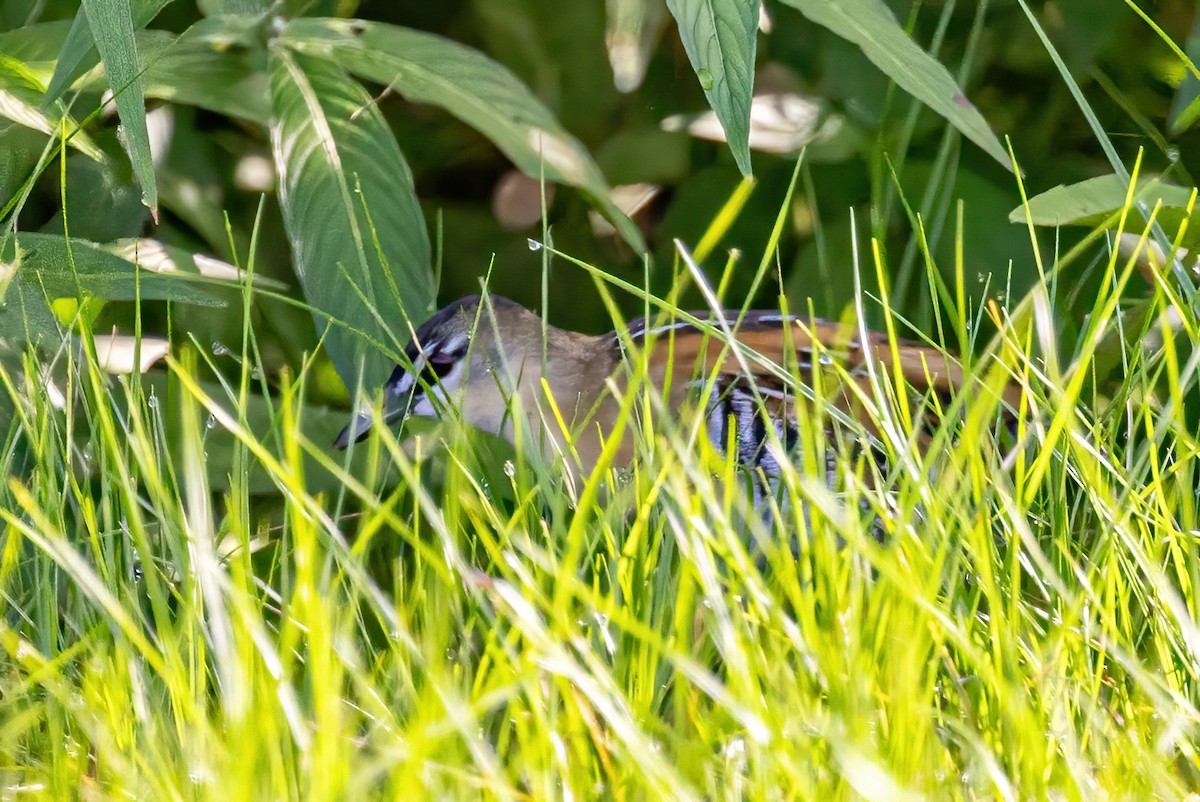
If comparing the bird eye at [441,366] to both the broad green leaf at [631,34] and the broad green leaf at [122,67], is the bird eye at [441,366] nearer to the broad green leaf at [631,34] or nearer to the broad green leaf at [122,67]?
the broad green leaf at [631,34]

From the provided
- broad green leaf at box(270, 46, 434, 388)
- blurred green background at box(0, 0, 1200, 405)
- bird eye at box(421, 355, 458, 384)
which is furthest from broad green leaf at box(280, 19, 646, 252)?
bird eye at box(421, 355, 458, 384)

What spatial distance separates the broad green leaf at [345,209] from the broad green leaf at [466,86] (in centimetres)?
3

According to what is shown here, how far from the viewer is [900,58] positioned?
1362 mm

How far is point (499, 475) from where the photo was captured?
182cm

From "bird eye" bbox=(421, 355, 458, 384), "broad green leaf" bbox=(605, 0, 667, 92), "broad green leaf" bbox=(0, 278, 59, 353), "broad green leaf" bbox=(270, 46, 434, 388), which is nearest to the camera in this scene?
"broad green leaf" bbox=(0, 278, 59, 353)

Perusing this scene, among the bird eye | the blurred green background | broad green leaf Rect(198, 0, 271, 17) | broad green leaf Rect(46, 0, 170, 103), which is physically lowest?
the bird eye

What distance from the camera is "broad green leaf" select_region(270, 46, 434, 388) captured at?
1563mm

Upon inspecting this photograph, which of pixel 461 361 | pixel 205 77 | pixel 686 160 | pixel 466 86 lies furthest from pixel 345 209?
pixel 461 361

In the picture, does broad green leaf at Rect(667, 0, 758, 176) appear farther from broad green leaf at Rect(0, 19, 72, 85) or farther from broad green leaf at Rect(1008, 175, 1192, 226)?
broad green leaf at Rect(0, 19, 72, 85)

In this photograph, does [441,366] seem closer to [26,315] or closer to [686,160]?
[686,160]

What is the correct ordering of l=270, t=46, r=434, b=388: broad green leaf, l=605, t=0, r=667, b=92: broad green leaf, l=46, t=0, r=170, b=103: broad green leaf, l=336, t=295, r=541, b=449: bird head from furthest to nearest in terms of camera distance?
l=336, t=295, r=541, b=449: bird head
l=605, t=0, r=667, b=92: broad green leaf
l=270, t=46, r=434, b=388: broad green leaf
l=46, t=0, r=170, b=103: broad green leaf

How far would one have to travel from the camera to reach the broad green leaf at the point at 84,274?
1.43 metres

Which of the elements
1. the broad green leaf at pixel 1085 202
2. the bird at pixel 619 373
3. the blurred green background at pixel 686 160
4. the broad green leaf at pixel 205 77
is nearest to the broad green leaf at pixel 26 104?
the broad green leaf at pixel 205 77

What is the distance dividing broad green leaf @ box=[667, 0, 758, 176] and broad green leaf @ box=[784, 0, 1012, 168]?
0.71ft
